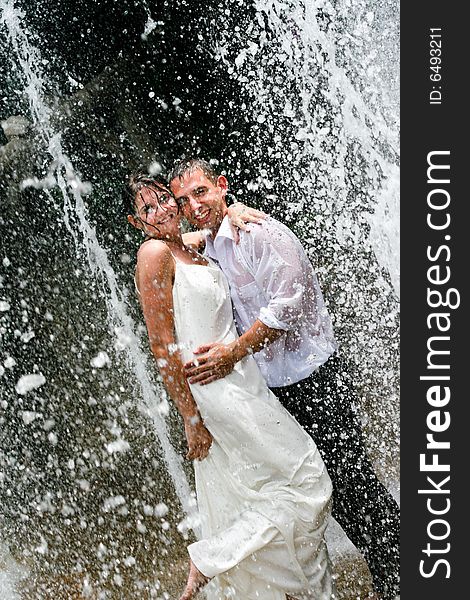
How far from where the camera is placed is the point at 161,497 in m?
4.12

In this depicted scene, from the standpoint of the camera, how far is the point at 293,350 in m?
2.96

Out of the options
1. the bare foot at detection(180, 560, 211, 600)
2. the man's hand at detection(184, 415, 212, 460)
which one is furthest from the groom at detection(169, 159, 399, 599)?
the bare foot at detection(180, 560, 211, 600)

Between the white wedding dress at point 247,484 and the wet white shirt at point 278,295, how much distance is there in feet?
0.34

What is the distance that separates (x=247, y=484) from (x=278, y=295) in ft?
2.01

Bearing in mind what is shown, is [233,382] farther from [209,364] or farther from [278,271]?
[278,271]

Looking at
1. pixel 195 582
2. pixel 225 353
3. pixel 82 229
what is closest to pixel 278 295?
pixel 225 353

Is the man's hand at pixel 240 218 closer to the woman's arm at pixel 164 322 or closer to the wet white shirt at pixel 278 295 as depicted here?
the wet white shirt at pixel 278 295

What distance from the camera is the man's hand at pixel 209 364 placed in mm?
2703

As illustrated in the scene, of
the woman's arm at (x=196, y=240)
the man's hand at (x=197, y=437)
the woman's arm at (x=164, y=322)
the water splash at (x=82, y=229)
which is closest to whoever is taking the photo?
the woman's arm at (x=164, y=322)

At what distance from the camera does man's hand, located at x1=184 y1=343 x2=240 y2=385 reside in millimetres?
2703

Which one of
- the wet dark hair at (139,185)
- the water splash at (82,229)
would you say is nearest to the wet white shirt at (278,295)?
the wet dark hair at (139,185)

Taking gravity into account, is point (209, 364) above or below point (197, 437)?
above

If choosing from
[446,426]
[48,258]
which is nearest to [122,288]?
[48,258]

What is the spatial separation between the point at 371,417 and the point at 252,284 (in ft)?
3.46
